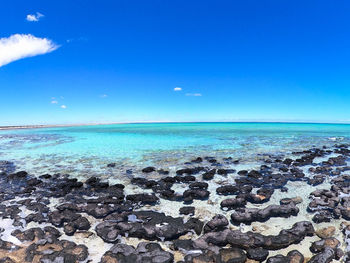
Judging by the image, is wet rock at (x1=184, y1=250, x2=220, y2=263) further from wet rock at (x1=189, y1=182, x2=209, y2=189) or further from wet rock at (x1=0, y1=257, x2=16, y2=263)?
wet rock at (x1=189, y1=182, x2=209, y2=189)

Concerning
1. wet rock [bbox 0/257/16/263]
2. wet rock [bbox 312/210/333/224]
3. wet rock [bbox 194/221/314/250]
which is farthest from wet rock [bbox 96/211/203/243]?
wet rock [bbox 312/210/333/224]

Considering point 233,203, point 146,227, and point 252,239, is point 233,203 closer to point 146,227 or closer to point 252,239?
point 252,239

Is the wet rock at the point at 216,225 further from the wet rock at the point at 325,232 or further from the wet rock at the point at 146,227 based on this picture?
the wet rock at the point at 325,232

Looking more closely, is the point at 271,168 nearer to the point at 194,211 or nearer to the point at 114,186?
the point at 194,211

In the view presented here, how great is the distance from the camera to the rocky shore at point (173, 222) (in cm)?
482

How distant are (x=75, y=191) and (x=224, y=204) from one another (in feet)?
21.7

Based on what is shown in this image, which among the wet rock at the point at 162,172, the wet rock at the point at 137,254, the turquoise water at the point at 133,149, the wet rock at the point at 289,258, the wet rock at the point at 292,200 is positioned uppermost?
the turquoise water at the point at 133,149

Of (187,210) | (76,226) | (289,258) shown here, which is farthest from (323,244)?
(76,226)

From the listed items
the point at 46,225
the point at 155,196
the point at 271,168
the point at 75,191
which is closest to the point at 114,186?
the point at 75,191

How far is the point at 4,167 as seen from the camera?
579 inches

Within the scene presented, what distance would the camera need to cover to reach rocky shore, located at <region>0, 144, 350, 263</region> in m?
4.82

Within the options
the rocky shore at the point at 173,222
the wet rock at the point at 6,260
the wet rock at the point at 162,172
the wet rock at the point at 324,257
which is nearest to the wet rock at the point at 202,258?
the rocky shore at the point at 173,222

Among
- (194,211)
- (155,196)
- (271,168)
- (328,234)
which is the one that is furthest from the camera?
(271,168)

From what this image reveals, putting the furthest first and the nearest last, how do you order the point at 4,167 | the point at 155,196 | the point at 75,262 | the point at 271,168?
1. the point at 4,167
2. the point at 271,168
3. the point at 155,196
4. the point at 75,262
